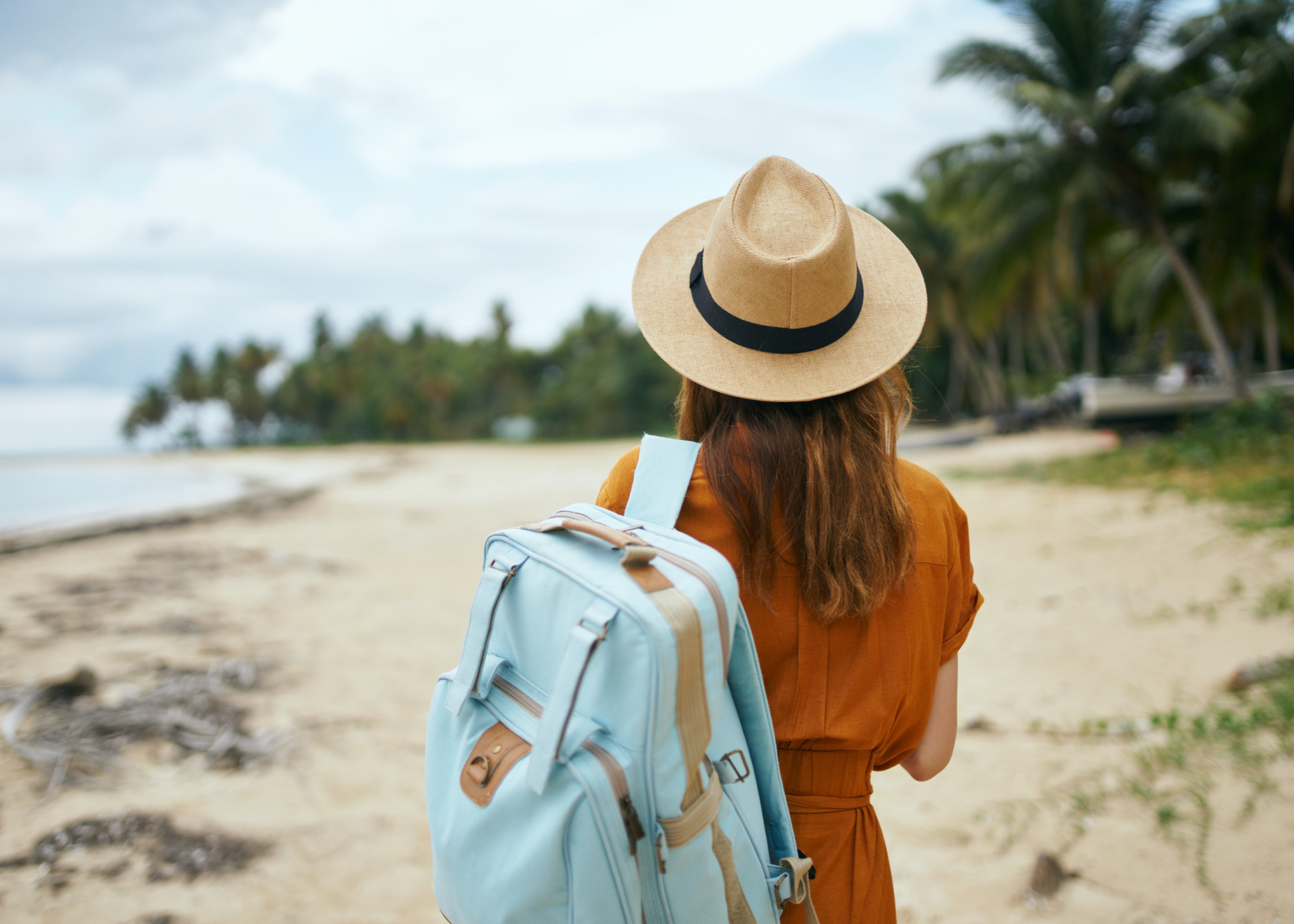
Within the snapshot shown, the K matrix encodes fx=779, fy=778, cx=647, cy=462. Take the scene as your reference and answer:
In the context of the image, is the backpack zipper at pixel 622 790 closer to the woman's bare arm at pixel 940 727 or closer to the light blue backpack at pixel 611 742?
the light blue backpack at pixel 611 742

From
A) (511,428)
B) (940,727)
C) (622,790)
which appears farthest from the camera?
(511,428)

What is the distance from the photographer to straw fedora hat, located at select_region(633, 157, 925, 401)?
3.33 feet

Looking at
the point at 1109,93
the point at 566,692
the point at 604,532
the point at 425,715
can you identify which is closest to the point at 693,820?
the point at 566,692

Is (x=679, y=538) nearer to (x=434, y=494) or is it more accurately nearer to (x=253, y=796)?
(x=253, y=796)

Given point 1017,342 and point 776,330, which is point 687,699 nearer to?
point 776,330

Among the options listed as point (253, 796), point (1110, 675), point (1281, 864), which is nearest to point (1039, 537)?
point (1110, 675)

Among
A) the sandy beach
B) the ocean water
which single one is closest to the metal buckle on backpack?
the sandy beach

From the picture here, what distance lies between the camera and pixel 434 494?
616 inches

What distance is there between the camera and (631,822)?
2.52 feet

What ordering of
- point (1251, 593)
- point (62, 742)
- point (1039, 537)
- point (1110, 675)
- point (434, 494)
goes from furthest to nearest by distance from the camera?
1. point (434, 494)
2. point (1039, 537)
3. point (1251, 593)
4. point (1110, 675)
5. point (62, 742)

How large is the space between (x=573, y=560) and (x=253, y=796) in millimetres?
3141

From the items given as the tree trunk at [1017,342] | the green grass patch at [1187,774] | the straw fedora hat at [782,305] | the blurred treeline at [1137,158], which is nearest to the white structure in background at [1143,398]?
the blurred treeline at [1137,158]

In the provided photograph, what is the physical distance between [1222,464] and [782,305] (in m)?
9.87

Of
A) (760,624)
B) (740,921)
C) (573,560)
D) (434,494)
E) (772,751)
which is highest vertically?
(573,560)
